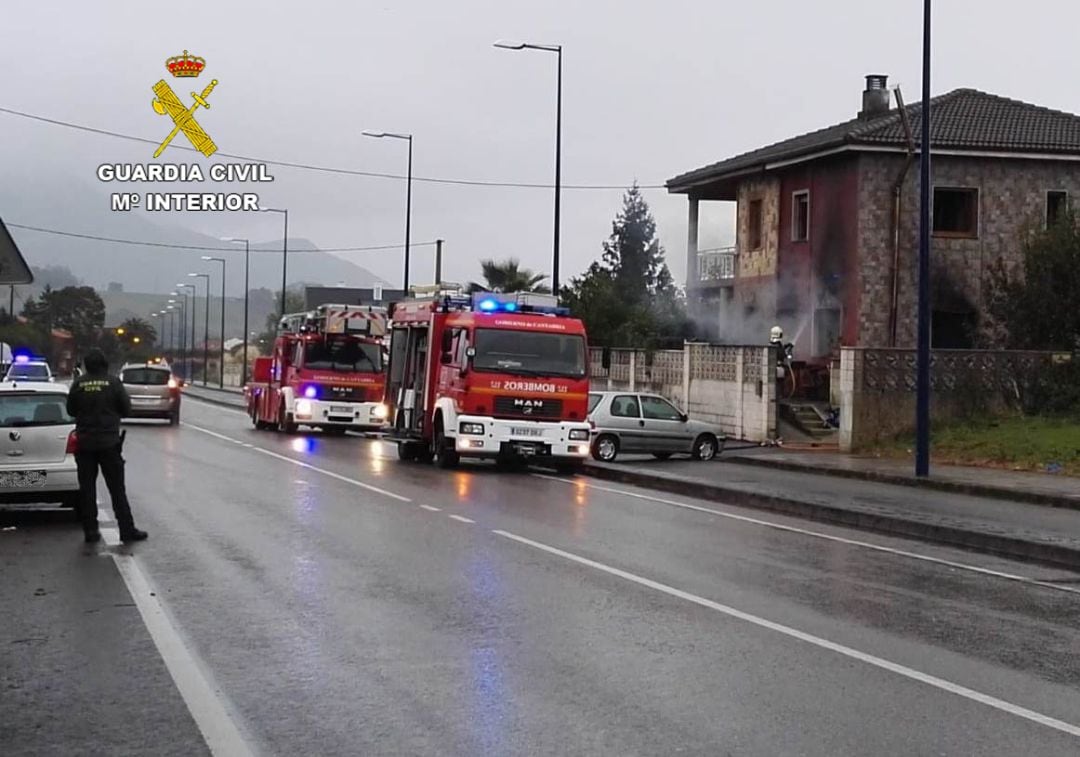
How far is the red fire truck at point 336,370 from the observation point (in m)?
37.1

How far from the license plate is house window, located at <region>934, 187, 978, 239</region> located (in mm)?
29257

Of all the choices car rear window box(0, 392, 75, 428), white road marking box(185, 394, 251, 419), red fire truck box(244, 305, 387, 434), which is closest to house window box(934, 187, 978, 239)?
red fire truck box(244, 305, 387, 434)

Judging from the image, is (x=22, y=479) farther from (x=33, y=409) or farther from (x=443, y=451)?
(x=443, y=451)

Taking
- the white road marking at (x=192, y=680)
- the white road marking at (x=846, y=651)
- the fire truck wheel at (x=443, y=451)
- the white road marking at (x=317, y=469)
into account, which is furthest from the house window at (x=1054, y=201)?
the white road marking at (x=192, y=680)

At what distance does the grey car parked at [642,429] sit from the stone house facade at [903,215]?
1065 cm

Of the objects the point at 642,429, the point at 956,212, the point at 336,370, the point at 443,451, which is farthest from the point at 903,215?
the point at 443,451

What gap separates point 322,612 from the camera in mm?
10258

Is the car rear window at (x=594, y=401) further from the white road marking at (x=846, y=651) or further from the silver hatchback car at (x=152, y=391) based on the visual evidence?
the white road marking at (x=846, y=651)

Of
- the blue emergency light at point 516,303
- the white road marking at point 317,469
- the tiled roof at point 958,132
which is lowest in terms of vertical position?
the white road marking at point 317,469

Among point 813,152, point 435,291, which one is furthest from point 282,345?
point 813,152

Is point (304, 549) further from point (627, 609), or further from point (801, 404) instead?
point (801, 404)

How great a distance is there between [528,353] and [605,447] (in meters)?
4.38

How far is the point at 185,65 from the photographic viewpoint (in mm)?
36406

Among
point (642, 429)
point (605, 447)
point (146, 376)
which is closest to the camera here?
point (605, 447)
